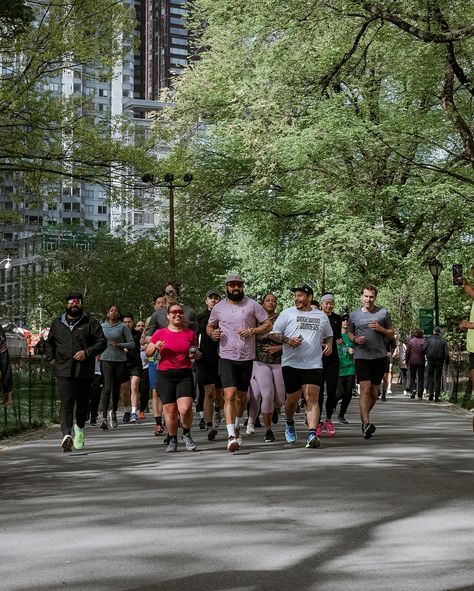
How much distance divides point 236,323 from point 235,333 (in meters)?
0.11

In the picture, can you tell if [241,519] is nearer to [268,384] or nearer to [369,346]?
[369,346]

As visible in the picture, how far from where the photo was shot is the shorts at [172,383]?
13.5m

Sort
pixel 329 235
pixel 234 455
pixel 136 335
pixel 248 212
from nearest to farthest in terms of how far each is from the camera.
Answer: pixel 234 455
pixel 136 335
pixel 329 235
pixel 248 212

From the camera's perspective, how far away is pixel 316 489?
952 cm

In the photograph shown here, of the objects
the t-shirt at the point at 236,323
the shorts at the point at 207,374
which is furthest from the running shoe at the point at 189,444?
the shorts at the point at 207,374

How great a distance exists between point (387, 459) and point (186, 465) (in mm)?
2001

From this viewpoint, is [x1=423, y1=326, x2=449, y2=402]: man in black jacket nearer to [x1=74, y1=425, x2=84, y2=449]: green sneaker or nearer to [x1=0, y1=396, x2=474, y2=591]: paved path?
[x1=0, y1=396, x2=474, y2=591]: paved path

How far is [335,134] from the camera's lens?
3238cm

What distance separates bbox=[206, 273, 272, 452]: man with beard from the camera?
13.6 meters

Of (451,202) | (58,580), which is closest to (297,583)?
(58,580)

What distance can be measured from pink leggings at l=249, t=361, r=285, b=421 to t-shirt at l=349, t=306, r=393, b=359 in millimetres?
1160

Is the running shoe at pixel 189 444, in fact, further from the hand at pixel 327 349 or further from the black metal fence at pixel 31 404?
the black metal fence at pixel 31 404

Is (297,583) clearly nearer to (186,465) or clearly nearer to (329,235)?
(186,465)

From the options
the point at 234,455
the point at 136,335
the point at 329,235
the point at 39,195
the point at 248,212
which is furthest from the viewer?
the point at 248,212
